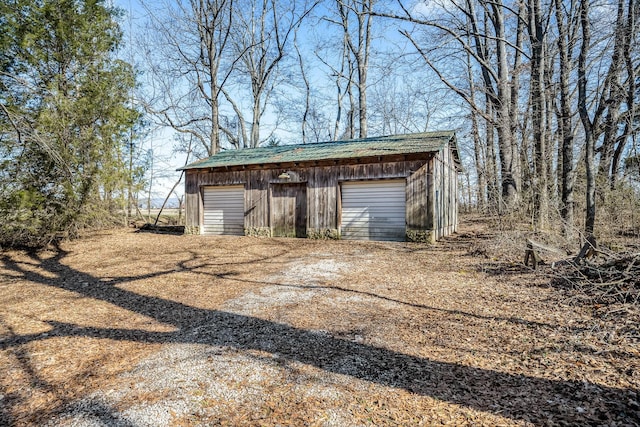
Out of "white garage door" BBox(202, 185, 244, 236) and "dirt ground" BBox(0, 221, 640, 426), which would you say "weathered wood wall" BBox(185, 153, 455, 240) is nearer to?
"white garage door" BBox(202, 185, 244, 236)

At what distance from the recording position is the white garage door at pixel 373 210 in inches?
439

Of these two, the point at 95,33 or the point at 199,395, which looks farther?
the point at 95,33

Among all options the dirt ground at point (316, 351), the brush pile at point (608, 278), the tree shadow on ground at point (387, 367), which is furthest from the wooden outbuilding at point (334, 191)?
the tree shadow on ground at point (387, 367)

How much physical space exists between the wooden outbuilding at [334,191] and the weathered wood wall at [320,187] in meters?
0.03

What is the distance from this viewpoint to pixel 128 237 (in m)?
12.7

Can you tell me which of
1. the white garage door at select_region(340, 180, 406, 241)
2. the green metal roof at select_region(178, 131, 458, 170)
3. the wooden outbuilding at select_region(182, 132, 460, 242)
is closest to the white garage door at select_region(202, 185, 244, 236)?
the wooden outbuilding at select_region(182, 132, 460, 242)

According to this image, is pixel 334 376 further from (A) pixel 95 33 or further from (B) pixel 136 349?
(A) pixel 95 33

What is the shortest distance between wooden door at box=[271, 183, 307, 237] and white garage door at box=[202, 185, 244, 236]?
163cm

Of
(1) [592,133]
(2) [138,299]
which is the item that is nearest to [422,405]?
→ (2) [138,299]

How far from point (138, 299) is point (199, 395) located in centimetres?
354

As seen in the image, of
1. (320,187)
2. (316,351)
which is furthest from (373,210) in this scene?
(316,351)

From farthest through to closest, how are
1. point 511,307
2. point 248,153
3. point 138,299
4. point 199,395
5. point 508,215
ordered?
point 248,153, point 508,215, point 138,299, point 511,307, point 199,395

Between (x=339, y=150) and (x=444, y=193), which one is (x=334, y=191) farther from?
(x=444, y=193)

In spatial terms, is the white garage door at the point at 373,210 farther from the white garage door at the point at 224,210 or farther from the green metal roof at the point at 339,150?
the white garage door at the point at 224,210
